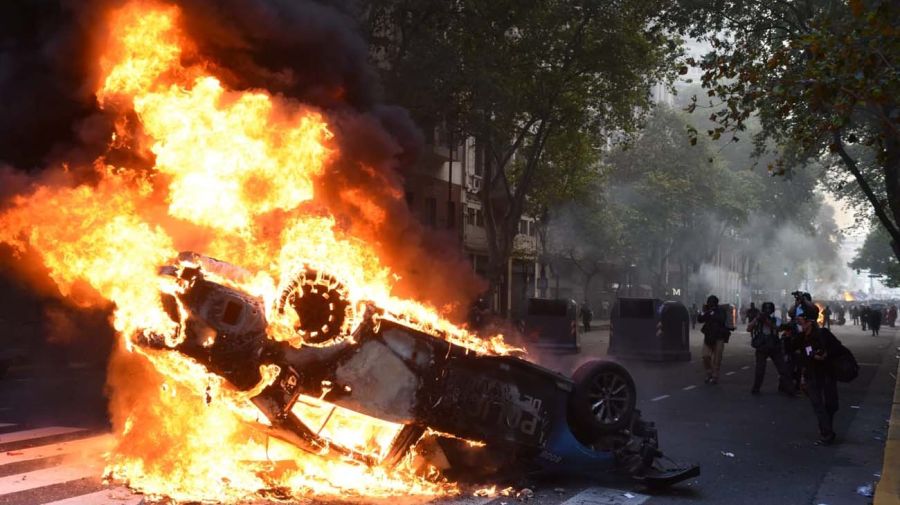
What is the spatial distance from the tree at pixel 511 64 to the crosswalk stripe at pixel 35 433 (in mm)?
11939

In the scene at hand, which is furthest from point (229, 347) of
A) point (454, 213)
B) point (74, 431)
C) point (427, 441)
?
point (454, 213)

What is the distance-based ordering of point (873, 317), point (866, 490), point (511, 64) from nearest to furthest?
point (866, 490)
point (511, 64)
point (873, 317)

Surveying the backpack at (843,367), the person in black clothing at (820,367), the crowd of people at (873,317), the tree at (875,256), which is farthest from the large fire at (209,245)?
the tree at (875,256)

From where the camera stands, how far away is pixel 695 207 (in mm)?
57312

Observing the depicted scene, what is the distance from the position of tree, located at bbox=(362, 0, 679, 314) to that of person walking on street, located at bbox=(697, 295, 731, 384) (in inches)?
283

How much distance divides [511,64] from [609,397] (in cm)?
1734

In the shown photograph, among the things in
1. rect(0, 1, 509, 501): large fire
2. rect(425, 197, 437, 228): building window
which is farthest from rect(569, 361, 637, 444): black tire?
rect(425, 197, 437, 228): building window

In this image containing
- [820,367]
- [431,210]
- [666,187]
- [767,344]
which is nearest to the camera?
[820,367]

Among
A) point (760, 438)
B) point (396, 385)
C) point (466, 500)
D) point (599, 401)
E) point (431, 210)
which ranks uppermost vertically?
point (431, 210)

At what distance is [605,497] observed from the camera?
7.51 m

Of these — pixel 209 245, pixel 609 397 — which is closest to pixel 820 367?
pixel 609 397

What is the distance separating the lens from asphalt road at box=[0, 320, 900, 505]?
7590 millimetres

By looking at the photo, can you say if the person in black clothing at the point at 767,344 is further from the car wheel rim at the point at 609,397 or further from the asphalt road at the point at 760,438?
the car wheel rim at the point at 609,397

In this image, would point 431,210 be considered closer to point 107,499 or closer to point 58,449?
point 58,449
